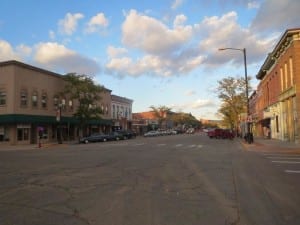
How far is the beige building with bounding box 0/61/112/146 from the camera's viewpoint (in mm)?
49250

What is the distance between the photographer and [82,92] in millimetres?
59875

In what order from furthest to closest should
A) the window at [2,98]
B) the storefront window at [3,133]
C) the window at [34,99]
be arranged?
the window at [34,99] → the storefront window at [3,133] → the window at [2,98]

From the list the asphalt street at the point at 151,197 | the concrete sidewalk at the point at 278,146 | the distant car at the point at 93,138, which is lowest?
the asphalt street at the point at 151,197

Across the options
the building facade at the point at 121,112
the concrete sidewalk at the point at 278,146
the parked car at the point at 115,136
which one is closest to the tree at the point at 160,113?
the building facade at the point at 121,112

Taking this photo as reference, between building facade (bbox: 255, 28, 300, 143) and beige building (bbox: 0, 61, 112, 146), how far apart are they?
27.5 m

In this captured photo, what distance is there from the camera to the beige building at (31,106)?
1939 inches

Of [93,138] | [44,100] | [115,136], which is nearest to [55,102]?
[44,100]

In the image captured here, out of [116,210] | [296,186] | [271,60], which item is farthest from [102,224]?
[271,60]

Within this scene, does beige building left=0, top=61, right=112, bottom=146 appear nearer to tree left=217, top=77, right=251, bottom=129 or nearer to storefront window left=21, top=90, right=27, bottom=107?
storefront window left=21, top=90, right=27, bottom=107

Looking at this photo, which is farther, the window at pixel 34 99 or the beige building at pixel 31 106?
the window at pixel 34 99

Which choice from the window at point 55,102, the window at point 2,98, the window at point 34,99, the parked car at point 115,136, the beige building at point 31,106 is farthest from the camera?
the parked car at point 115,136

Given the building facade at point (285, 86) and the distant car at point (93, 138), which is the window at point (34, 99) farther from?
the building facade at point (285, 86)

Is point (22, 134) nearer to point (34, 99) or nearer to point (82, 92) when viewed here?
point (34, 99)

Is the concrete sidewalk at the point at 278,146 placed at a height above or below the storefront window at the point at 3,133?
below
